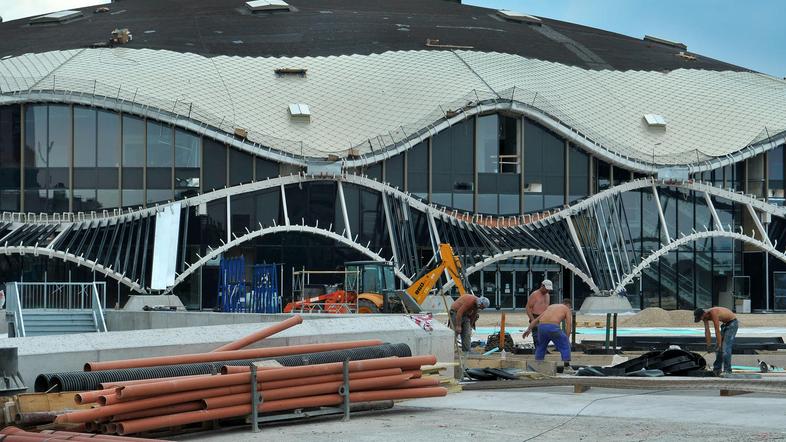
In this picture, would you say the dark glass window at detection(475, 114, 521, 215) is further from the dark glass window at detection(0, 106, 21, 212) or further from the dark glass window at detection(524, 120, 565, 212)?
the dark glass window at detection(0, 106, 21, 212)

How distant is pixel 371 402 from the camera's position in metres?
17.7

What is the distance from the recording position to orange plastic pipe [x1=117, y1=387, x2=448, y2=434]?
15.1 m

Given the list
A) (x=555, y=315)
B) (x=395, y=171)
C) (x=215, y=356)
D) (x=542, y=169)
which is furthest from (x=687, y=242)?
(x=215, y=356)

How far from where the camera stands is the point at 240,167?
58.0 meters

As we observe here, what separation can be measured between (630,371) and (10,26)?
189ft

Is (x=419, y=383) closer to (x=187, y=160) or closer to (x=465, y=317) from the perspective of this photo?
(x=465, y=317)

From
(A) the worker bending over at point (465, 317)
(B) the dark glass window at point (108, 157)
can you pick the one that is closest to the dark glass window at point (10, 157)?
(B) the dark glass window at point (108, 157)

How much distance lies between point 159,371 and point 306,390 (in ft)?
5.67

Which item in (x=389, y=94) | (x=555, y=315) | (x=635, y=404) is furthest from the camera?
(x=389, y=94)

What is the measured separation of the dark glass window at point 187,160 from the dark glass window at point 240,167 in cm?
129

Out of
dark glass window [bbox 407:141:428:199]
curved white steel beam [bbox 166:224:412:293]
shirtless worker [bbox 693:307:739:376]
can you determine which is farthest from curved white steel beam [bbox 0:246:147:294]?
shirtless worker [bbox 693:307:739:376]

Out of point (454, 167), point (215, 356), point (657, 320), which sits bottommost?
point (657, 320)

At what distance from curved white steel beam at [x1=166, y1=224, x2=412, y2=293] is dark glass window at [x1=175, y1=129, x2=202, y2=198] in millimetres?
3503

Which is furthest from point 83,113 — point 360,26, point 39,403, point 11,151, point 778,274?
point 39,403
